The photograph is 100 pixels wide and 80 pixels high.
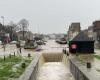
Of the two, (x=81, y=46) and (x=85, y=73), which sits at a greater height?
(x=81, y=46)

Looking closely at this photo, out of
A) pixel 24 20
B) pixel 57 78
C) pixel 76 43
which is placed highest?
pixel 24 20

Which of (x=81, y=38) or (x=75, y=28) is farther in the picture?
(x=75, y=28)

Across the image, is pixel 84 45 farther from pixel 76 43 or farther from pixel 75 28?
pixel 75 28

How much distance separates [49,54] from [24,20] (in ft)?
360

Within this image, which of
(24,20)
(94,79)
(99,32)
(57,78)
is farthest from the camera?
(24,20)

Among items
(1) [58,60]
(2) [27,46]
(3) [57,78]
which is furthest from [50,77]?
(2) [27,46]

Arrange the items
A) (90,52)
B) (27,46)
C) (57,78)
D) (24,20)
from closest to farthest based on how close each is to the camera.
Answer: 1. (57,78)
2. (90,52)
3. (27,46)
4. (24,20)

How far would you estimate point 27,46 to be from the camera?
3196 inches

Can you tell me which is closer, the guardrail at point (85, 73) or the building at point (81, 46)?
the guardrail at point (85, 73)

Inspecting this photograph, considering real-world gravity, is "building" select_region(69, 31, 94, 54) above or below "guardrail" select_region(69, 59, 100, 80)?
above

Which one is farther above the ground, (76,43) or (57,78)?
(76,43)

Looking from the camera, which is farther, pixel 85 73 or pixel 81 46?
pixel 81 46

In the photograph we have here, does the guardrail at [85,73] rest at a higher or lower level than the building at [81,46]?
lower

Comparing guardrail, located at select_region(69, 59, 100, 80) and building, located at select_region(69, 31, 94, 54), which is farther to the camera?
building, located at select_region(69, 31, 94, 54)
